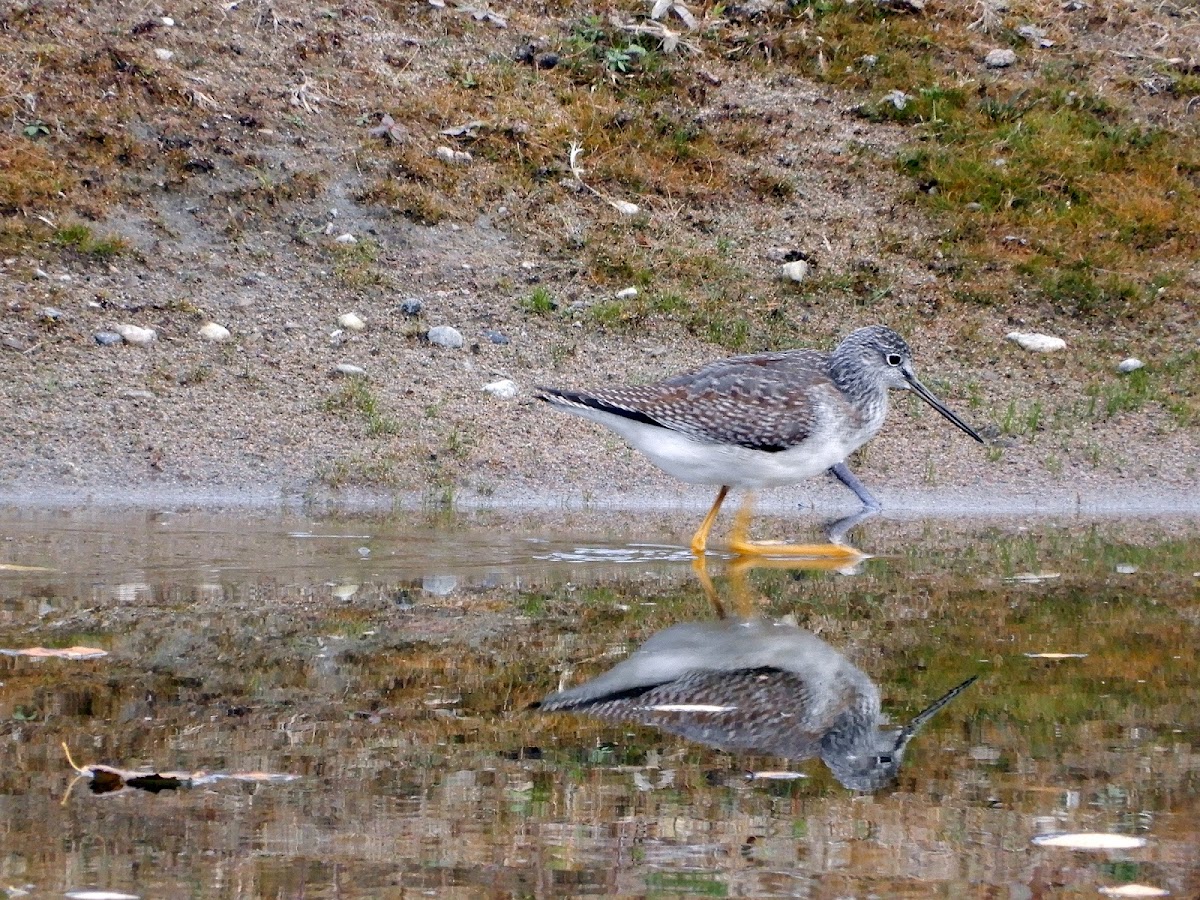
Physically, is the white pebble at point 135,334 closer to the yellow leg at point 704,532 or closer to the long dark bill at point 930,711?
the yellow leg at point 704,532

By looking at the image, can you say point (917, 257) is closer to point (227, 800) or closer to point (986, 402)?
point (986, 402)

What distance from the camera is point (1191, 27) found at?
44.6 ft

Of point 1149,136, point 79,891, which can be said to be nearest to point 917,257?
point 1149,136

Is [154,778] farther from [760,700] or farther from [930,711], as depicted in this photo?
[930,711]

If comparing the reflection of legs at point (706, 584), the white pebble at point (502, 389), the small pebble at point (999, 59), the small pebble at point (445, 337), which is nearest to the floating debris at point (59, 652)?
the reflection of legs at point (706, 584)

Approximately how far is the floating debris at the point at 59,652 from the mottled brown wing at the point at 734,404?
3282 mm

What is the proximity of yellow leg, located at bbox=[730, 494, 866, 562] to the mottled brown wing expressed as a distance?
1.56 feet

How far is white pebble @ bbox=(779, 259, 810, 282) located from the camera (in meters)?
10.9

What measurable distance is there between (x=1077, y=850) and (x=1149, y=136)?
994 centimetres

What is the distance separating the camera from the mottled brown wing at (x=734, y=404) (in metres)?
7.98

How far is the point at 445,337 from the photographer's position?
10.1m

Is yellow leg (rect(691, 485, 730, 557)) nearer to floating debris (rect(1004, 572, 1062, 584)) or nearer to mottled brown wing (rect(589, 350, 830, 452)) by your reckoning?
mottled brown wing (rect(589, 350, 830, 452))

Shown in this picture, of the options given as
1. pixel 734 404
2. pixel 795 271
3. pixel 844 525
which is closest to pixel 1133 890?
pixel 734 404

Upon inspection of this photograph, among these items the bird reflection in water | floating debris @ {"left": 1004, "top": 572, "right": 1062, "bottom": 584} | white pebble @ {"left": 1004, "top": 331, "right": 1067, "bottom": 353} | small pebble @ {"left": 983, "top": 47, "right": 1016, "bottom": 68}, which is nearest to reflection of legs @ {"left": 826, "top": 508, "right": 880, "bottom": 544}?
floating debris @ {"left": 1004, "top": 572, "right": 1062, "bottom": 584}
